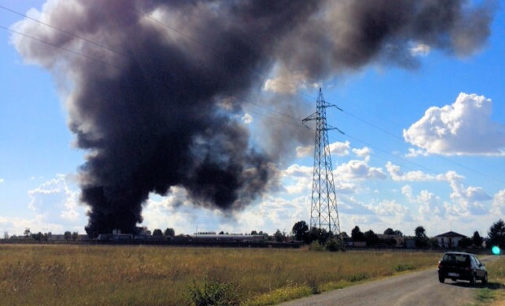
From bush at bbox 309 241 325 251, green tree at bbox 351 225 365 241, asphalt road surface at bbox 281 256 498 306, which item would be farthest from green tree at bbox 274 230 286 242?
asphalt road surface at bbox 281 256 498 306

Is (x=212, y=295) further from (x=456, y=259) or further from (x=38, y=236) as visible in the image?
(x=38, y=236)

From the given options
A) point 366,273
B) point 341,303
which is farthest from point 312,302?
point 366,273

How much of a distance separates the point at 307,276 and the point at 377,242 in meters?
120

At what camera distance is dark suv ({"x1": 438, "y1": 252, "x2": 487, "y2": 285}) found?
23.8m

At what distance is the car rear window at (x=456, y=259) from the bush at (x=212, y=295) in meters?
12.5

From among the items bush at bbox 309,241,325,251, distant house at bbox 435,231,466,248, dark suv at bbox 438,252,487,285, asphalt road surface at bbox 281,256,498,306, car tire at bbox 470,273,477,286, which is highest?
distant house at bbox 435,231,466,248

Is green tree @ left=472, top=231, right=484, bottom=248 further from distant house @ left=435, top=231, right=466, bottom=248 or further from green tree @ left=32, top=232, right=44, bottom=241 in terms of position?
green tree @ left=32, top=232, right=44, bottom=241

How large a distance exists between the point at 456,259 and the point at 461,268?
47 cm

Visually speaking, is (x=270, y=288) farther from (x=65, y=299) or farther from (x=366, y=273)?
(x=366, y=273)

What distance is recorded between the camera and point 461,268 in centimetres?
2403

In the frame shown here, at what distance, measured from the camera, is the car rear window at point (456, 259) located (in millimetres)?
24000

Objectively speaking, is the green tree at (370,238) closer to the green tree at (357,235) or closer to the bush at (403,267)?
the green tree at (357,235)

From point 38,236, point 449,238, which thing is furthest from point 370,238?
point 38,236

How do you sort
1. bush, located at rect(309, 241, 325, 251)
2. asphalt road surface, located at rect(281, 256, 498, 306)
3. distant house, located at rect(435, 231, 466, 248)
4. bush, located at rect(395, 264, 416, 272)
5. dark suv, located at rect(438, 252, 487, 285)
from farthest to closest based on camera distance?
distant house, located at rect(435, 231, 466, 248)
bush, located at rect(309, 241, 325, 251)
bush, located at rect(395, 264, 416, 272)
dark suv, located at rect(438, 252, 487, 285)
asphalt road surface, located at rect(281, 256, 498, 306)
